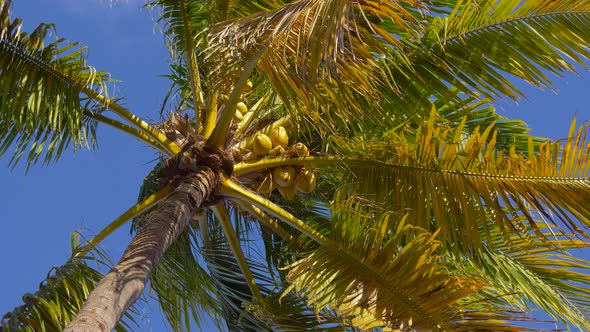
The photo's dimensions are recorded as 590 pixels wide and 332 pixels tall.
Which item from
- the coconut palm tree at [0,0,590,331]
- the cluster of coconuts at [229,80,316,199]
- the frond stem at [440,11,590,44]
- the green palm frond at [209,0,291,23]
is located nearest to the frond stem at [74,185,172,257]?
the coconut palm tree at [0,0,590,331]

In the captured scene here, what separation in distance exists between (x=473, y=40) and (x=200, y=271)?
2892mm

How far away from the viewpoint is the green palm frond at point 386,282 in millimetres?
4590

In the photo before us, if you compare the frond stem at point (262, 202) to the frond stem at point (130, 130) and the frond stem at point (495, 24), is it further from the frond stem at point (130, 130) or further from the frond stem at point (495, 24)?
the frond stem at point (495, 24)

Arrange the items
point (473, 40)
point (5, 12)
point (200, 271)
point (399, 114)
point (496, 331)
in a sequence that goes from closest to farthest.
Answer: point (496, 331), point (5, 12), point (473, 40), point (399, 114), point (200, 271)

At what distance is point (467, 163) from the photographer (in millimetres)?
5043

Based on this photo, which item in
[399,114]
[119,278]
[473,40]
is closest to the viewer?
[119,278]

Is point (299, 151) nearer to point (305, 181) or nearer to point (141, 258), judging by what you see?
point (305, 181)

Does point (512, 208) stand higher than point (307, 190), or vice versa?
point (307, 190)

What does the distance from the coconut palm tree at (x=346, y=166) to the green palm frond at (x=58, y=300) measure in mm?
13

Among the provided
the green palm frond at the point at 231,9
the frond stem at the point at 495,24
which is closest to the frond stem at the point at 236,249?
the green palm frond at the point at 231,9

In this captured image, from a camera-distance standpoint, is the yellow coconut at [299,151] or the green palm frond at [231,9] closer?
the yellow coconut at [299,151]

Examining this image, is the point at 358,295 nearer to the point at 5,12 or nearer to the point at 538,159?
the point at 538,159

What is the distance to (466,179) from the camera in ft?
16.7

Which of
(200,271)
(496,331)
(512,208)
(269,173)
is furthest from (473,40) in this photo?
(200,271)
